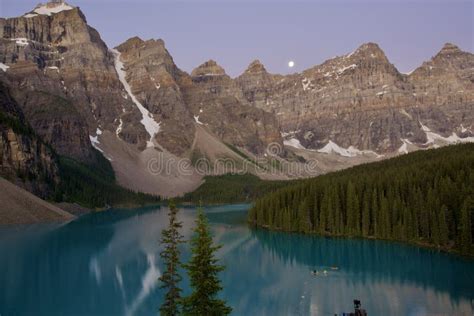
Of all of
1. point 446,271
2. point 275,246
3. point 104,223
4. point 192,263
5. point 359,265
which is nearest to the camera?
point 192,263

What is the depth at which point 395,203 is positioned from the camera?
270 feet

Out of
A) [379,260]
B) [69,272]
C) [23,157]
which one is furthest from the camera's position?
[23,157]

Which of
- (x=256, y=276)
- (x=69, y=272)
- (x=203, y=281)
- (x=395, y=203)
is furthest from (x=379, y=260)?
(x=203, y=281)

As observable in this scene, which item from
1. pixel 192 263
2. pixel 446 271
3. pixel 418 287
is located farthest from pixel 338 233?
pixel 192 263

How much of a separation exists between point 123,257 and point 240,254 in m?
17.1

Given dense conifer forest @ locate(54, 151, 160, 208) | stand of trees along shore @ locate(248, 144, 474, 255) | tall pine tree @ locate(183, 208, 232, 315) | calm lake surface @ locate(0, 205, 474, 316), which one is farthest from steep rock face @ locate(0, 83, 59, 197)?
tall pine tree @ locate(183, 208, 232, 315)

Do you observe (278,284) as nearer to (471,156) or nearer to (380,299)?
(380,299)

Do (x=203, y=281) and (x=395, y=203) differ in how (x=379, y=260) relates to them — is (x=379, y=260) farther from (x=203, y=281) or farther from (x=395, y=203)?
(x=203, y=281)

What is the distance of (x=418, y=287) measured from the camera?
52594mm

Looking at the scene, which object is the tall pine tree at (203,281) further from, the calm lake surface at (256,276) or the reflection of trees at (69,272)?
the reflection of trees at (69,272)

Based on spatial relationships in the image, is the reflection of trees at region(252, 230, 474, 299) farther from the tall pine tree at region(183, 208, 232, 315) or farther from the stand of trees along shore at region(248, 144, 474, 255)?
the tall pine tree at region(183, 208, 232, 315)

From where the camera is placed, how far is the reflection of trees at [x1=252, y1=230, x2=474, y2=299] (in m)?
55.0

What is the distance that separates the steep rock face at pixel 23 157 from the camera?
133000 mm

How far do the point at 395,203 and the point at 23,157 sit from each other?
10033cm
